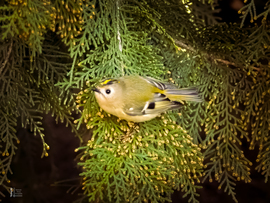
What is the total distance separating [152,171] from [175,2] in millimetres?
876

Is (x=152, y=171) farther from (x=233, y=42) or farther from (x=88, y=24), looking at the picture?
(x=233, y=42)

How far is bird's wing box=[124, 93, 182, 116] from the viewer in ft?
2.78

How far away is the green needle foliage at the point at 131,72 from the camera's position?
94 centimetres

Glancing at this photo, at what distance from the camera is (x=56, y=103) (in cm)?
132

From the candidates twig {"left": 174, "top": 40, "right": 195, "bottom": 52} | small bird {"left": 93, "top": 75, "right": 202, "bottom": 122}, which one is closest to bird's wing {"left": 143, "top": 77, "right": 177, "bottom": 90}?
small bird {"left": 93, "top": 75, "right": 202, "bottom": 122}

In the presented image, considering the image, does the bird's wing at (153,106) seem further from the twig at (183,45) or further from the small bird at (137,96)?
the twig at (183,45)

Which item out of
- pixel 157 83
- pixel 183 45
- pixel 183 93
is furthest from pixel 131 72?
pixel 183 45

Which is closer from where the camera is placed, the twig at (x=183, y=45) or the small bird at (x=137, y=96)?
the small bird at (x=137, y=96)

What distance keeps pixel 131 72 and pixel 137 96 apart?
152mm

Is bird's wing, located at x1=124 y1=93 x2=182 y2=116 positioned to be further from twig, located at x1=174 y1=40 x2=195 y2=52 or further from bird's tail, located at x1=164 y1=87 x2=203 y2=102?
twig, located at x1=174 y1=40 x2=195 y2=52

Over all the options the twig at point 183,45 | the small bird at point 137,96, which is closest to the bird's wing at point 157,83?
the small bird at point 137,96

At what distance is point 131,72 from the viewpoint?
99 centimetres

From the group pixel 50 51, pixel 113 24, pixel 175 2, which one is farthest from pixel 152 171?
pixel 175 2

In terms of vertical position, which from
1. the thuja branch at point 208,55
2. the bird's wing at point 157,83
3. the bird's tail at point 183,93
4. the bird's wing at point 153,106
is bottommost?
the bird's wing at point 153,106
